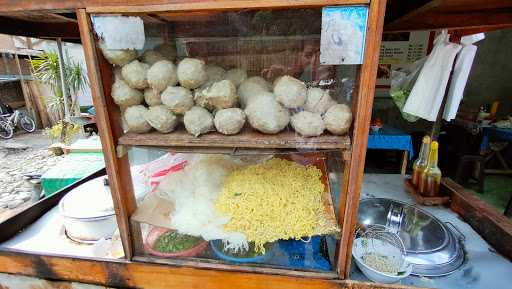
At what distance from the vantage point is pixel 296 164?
1.62m

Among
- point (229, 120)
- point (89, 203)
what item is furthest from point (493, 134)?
point (89, 203)

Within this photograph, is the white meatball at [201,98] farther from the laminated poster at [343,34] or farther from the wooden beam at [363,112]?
the wooden beam at [363,112]

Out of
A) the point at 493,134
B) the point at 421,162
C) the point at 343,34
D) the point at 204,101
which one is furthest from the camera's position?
the point at 493,134

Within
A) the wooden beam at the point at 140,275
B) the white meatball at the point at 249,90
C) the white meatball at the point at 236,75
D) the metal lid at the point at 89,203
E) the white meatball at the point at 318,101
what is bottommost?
the wooden beam at the point at 140,275

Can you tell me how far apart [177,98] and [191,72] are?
135mm

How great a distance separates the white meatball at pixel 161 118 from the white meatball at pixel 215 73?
10.1 inches

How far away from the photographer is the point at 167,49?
1284 millimetres

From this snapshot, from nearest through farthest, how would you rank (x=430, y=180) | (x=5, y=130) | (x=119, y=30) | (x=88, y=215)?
(x=119, y=30), (x=88, y=215), (x=430, y=180), (x=5, y=130)

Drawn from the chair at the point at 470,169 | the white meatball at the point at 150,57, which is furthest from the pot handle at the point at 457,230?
the chair at the point at 470,169

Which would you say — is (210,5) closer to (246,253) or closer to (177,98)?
(177,98)

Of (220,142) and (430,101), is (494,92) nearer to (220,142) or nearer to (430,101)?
(430,101)

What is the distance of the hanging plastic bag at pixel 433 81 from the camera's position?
6.84 ft

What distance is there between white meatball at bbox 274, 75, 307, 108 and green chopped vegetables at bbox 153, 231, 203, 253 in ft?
2.95

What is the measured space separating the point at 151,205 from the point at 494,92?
7532 millimetres
